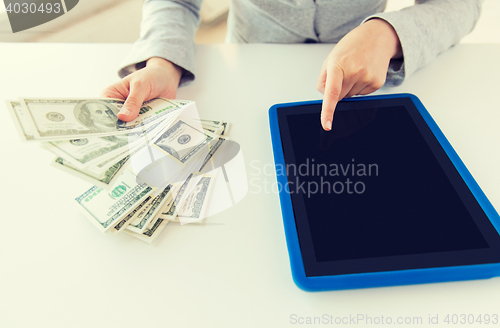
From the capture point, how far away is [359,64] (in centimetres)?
55

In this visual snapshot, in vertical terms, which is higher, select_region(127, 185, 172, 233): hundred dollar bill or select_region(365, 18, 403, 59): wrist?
select_region(365, 18, 403, 59): wrist

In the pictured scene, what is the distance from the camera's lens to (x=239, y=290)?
369mm

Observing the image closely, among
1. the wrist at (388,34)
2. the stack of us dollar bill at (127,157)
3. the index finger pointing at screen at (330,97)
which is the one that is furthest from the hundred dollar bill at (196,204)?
the wrist at (388,34)

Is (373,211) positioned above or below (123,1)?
below

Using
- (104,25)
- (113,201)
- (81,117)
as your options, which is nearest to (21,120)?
(81,117)

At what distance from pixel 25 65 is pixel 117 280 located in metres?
0.71

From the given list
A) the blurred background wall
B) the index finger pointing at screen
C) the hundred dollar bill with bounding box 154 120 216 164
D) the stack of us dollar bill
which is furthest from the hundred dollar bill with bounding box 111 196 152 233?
the blurred background wall

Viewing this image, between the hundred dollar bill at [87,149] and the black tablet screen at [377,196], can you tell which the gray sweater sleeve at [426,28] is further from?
the hundred dollar bill at [87,149]

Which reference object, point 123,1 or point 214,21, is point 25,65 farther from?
point 214,21

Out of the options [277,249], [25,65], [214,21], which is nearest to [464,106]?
[277,249]

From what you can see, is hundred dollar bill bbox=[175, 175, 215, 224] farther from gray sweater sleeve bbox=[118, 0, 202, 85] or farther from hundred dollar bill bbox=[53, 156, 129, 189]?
gray sweater sleeve bbox=[118, 0, 202, 85]

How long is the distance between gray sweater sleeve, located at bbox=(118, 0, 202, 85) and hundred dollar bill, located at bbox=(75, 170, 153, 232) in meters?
0.32

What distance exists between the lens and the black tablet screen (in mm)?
363

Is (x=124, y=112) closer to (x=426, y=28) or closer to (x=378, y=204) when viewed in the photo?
(x=378, y=204)
